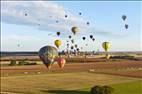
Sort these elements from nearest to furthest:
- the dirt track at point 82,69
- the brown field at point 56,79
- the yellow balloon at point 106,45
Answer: the brown field at point 56,79 < the dirt track at point 82,69 < the yellow balloon at point 106,45

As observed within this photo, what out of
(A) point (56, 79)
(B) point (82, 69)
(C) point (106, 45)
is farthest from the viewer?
(C) point (106, 45)

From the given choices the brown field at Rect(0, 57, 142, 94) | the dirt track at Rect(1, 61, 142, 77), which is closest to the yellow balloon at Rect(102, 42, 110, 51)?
the dirt track at Rect(1, 61, 142, 77)

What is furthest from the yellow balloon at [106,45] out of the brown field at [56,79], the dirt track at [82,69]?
the brown field at [56,79]

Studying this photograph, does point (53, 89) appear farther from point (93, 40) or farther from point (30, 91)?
point (93, 40)

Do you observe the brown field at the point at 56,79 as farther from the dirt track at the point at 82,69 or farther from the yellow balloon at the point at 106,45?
the yellow balloon at the point at 106,45

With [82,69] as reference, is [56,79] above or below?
below

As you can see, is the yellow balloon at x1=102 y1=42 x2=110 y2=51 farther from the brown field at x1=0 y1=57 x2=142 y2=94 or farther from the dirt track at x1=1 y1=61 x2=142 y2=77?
the brown field at x1=0 y1=57 x2=142 y2=94

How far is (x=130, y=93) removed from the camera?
4428 centimetres

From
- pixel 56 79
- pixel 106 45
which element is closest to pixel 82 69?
pixel 106 45

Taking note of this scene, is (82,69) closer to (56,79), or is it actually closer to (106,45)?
(106,45)

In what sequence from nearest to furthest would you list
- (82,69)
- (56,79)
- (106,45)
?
(56,79)
(82,69)
(106,45)

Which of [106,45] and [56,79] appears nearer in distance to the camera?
[56,79]

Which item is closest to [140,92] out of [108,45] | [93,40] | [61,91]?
[61,91]

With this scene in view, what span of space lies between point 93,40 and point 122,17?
39694mm
